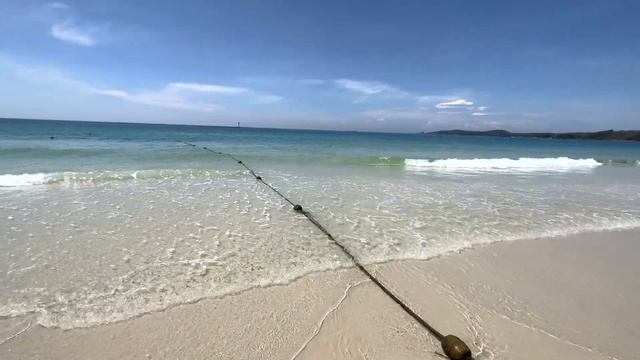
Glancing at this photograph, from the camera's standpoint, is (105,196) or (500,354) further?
(105,196)

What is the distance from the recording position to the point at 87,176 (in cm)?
1076

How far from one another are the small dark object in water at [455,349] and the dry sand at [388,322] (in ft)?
0.35

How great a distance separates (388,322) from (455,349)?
27.6 inches

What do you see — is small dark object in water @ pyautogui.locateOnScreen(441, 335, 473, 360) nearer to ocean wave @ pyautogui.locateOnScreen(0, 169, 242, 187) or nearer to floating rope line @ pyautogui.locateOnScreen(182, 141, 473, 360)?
floating rope line @ pyautogui.locateOnScreen(182, 141, 473, 360)

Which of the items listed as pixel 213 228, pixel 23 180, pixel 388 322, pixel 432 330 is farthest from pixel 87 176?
pixel 432 330

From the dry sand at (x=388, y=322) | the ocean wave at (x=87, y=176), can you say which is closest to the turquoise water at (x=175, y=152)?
the ocean wave at (x=87, y=176)

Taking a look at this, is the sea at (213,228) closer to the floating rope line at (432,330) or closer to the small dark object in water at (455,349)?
the floating rope line at (432,330)

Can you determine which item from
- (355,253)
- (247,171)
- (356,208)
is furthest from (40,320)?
(247,171)

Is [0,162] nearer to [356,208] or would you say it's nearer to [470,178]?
[356,208]

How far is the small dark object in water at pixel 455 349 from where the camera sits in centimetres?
281

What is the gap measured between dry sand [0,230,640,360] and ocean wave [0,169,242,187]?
8153 millimetres

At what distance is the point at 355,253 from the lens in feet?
16.6

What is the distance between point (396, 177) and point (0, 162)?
628 inches

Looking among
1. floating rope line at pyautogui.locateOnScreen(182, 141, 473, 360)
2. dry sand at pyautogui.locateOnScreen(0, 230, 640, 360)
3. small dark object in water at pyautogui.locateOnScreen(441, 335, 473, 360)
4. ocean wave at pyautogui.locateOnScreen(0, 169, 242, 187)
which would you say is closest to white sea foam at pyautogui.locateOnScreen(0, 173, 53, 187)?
ocean wave at pyautogui.locateOnScreen(0, 169, 242, 187)
